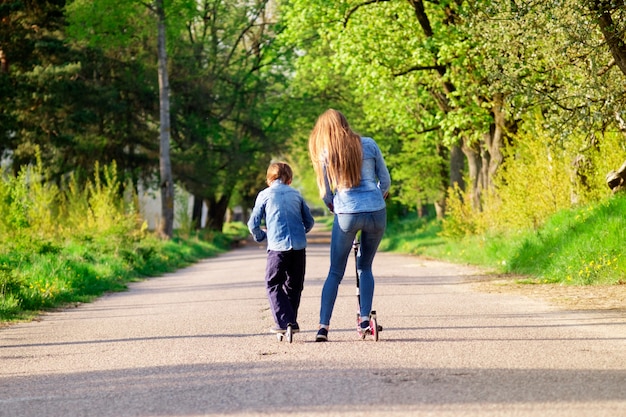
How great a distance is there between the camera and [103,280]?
59.6ft

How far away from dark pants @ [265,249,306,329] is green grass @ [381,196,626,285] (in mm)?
5553

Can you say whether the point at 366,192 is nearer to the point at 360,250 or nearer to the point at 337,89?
the point at 360,250

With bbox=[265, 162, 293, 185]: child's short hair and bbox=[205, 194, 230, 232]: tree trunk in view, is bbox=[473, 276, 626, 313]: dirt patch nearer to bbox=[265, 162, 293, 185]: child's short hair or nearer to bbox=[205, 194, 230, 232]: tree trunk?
bbox=[265, 162, 293, 185]: child's short hair

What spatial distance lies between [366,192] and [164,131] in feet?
87.7

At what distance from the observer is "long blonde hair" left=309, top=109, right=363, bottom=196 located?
8898mm

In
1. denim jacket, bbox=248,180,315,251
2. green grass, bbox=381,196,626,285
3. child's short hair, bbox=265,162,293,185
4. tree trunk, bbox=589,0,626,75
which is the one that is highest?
tree trunk, bbox=589,0,626,75

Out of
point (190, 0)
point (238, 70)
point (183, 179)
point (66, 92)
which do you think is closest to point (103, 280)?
point (66, 92)

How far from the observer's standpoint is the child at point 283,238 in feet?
31.3

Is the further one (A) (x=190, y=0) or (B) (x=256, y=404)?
(A) (x=190, y=0)

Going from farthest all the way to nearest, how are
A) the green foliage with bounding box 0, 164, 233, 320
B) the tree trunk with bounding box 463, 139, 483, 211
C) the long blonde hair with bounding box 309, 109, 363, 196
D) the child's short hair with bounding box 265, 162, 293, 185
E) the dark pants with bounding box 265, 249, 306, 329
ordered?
the tree trunk with bounding box 463, 139, 483, 211
the green foliage with bounding box 0, 164, 233, 320
the child's short hair with bounding box 265, 162, 293, 185
the dark pants with bounding box 265, 249, 306, 329
the long blonde hair with bounding box 309, 109, 363, 196

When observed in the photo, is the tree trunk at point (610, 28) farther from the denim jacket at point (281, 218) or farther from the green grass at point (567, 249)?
the denim jacket at point (281, 218)

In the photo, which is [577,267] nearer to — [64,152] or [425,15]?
[425,15]

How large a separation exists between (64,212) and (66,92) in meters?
6.99

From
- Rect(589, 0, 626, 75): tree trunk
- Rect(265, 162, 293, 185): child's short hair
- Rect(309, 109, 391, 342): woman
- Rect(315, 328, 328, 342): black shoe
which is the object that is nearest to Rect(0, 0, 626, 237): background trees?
Rect(589, 0, 626, 75): tree trunk
